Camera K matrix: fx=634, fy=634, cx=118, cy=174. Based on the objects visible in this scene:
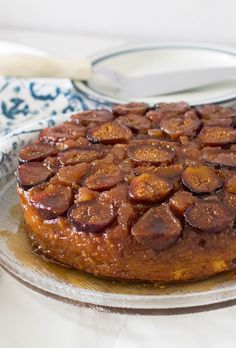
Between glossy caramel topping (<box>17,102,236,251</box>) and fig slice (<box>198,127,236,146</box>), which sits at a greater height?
fig slice (<box>198,127,236,146</box>)

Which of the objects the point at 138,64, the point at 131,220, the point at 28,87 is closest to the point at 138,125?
the point at 131,220

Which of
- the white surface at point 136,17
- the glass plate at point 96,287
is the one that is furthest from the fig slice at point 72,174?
the white surface at point 136,17

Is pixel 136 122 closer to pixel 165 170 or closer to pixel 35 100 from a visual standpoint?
pixel 165 170

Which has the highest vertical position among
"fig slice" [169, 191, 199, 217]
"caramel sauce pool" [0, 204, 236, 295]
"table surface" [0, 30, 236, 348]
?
"fig slice" [169, 191, 199, 217]

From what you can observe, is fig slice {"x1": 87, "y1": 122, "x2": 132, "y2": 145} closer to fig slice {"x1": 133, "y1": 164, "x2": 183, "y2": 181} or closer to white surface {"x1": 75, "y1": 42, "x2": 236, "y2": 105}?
fig slice {"x1": 133, "y1": 164, "x2": 183, "y2": 181}

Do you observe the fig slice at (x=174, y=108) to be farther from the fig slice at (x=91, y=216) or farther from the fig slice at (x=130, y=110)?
the fig slice at (x=91, y=216)

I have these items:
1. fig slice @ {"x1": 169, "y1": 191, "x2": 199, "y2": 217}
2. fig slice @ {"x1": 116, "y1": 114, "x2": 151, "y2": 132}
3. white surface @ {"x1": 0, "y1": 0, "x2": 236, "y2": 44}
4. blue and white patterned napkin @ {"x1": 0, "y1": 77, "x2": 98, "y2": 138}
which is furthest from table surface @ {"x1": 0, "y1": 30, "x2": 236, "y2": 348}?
white surface @ {"x1": 0, "y1": 0, "x2": 236, "y2": 44}

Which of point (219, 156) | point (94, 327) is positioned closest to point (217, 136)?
point (219, 156)
